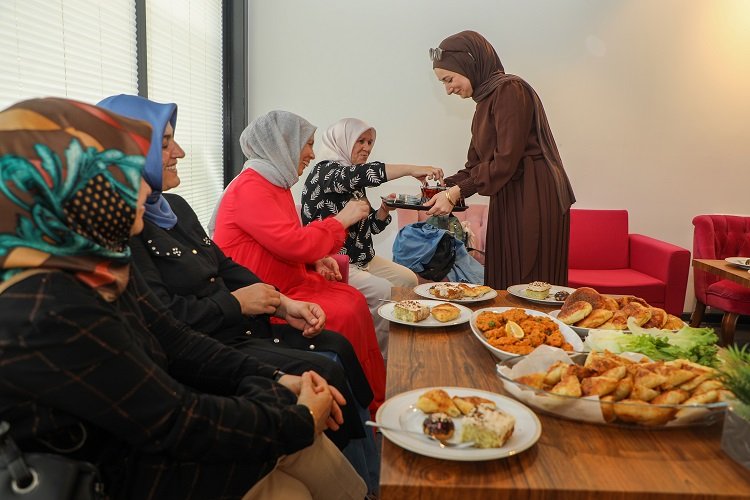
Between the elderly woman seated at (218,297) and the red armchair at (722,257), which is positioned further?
the red armchair at (722,257)

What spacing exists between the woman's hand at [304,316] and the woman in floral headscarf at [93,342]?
838mm

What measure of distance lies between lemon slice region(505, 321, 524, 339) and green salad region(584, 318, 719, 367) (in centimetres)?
15

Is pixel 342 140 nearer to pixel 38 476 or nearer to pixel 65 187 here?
pixel 65 187

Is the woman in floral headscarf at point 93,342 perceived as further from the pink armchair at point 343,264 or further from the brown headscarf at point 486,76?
the brown headscarf at point 486,76

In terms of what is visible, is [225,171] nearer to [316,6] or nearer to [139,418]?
[316,6]

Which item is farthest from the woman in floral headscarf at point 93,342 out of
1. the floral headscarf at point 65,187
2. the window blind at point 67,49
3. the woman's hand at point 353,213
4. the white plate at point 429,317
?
the woman's hand at point 353,213

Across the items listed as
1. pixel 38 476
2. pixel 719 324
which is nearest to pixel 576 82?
pixel 719 324

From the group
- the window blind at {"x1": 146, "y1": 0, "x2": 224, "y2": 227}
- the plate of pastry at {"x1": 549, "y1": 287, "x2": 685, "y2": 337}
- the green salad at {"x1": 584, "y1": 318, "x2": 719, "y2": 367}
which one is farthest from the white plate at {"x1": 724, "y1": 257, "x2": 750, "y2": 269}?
the window blind at {"x1": 146, "y1": 0, "x2": 224, "y2": 227}

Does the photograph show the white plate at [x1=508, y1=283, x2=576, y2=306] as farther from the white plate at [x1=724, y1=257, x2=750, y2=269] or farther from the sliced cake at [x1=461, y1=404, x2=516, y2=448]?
the white plate at [x1=724, y1=257, x2=750, y2=269]

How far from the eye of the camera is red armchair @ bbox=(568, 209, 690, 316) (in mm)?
3770

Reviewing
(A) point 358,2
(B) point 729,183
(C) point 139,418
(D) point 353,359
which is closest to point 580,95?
(B) point 729,183

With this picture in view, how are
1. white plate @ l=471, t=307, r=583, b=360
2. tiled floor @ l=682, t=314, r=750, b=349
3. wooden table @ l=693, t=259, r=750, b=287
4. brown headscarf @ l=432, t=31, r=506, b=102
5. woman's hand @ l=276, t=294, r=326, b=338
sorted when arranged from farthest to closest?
tiled floor @ l=682, t=314, r=750, b=349 → wooden table @ l=693, t=259, r=750, b=287 → brown headscarf @ l=432, t=31, r=506, b=102 → woman's hand @ l=276, t=294, r=326, b=338 → white plate @ l=471, t=307, r=583, b=360

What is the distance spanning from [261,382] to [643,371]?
29.4 inches

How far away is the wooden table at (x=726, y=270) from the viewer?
3064mm
